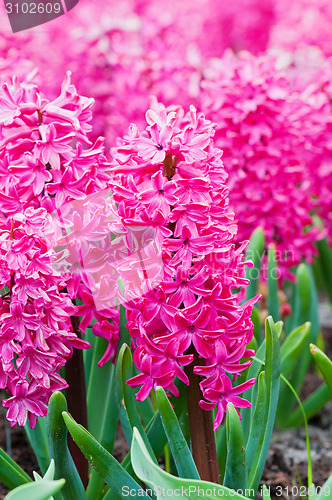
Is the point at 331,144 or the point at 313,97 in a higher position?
the point at 313,97

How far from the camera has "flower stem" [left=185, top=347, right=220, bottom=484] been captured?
1.09 metres

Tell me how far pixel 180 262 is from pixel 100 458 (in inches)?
13.9

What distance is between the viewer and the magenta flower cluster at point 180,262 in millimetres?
977

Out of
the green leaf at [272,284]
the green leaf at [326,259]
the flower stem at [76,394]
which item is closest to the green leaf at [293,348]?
the green leaf at [272,284]

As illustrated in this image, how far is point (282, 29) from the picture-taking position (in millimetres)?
3119

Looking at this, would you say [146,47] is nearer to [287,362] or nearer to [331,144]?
[331,144]

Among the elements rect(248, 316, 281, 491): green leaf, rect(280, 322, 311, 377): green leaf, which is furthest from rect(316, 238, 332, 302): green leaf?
rect(248, 316, 281, 491): green leaf

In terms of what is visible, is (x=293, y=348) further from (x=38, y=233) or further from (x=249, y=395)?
(x=38, y=233)

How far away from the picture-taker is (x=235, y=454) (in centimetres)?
102

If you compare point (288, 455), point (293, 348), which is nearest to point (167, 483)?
point (293, 348)

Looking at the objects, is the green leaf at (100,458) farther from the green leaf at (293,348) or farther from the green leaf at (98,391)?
the green leaf at (293,348)

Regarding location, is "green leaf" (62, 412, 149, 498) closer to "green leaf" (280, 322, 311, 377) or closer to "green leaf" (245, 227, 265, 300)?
"green leaf" (280, 322, 311, 377)

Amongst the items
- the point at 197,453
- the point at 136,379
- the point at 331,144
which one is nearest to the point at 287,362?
the point at 197,453

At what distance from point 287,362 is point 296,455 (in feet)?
1.93
